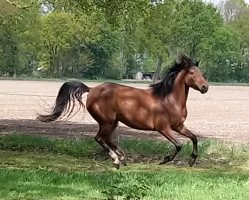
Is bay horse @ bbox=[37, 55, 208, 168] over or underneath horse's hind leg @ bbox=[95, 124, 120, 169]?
over

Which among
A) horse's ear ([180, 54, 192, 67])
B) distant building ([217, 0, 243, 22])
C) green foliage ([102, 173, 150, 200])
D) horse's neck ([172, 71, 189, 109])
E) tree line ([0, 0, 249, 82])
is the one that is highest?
distant building ([217, 0, 243, 22])

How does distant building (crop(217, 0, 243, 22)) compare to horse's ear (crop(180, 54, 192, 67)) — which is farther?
distant building (crop(217, 0, 243, 22))

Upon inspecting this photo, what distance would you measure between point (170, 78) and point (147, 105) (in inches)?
35.2

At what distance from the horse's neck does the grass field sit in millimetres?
1560

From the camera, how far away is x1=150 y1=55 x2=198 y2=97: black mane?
48.0ft

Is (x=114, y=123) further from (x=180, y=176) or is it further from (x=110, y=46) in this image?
(x=110, y=46)

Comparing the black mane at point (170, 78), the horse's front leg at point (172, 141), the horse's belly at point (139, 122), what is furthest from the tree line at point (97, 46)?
the horse's front leg at point (172, 141)

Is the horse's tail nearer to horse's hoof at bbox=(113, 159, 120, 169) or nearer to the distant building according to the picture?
horse's hoof at bbox=(113, 159, 120, 169)

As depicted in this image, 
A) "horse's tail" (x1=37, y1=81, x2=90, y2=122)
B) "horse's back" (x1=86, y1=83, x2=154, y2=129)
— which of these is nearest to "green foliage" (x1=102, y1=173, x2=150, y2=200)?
"horse's back" (x1=86, y1=83, x2=154, y2=129)

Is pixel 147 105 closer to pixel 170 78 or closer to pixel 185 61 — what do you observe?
pixel 170 78

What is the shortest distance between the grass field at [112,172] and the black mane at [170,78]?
1743mm

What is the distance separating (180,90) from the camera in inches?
576

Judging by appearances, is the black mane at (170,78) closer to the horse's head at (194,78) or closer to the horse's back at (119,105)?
the horse's head at (194,78)

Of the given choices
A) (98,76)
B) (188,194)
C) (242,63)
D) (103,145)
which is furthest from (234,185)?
(242,63)
